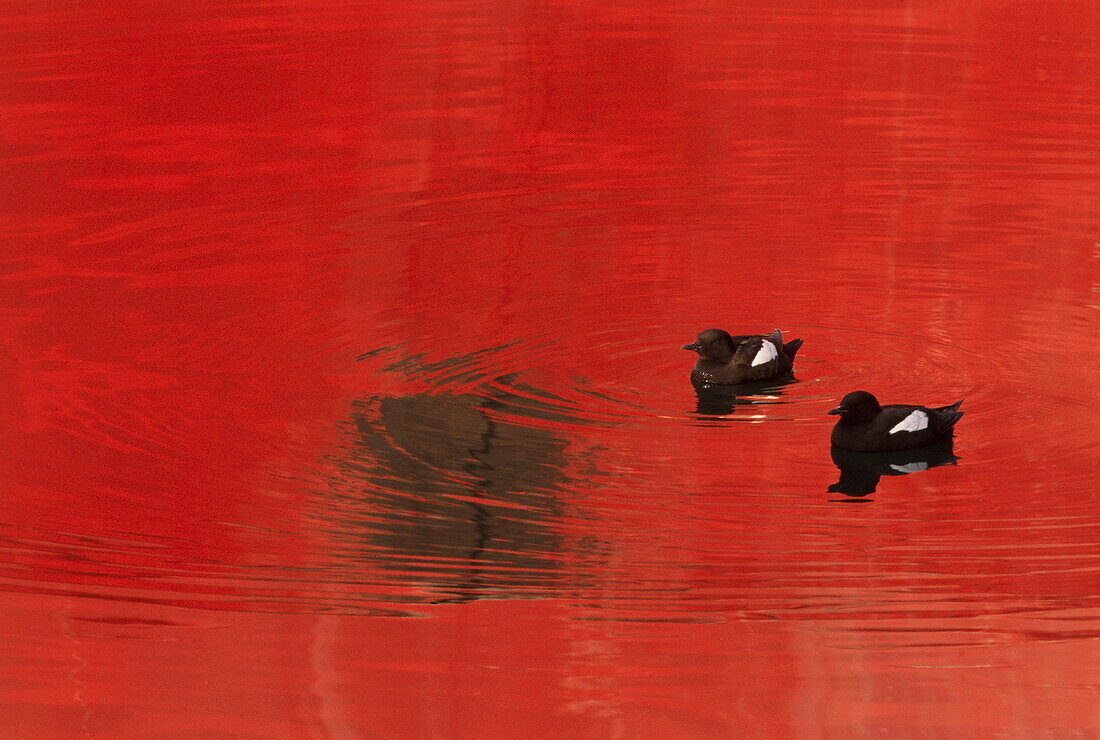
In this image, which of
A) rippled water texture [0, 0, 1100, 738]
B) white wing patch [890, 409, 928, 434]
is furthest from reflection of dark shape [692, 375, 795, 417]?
white wing patch [890, 409, 928, 434]

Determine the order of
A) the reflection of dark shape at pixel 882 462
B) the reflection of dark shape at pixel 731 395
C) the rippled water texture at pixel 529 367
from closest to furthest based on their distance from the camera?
the rippled water texture at pixel 529 367, the reflection of dark shape at pixel 882 462, the reflection of dark shape at pixel 731 395

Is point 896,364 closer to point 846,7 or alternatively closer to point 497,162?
point 497,162

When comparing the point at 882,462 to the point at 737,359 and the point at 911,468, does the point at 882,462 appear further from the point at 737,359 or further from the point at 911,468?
the point at 737,359

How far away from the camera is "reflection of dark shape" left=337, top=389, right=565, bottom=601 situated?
23.4 feet

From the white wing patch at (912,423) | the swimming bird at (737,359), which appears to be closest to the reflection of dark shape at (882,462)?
the white wing patch at (912,423)

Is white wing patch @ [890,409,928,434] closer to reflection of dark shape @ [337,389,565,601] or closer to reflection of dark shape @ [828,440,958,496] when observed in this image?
reflection of dark shape @ [828,440,958,496]

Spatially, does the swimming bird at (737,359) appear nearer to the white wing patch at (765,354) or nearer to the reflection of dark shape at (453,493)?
the white wing patch at (765,354)

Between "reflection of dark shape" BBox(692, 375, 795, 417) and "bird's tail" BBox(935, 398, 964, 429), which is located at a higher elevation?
"bird's tail" BBox(935, 398, 964, 429)

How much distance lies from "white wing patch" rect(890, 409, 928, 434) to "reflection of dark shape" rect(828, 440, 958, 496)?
0.13 meters

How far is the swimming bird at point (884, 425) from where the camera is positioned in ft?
27.9

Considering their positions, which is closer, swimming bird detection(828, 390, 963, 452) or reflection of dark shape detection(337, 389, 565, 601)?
reflection of dark shape detection(337, 389, 565, 601)

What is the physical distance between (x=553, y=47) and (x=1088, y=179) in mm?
6004

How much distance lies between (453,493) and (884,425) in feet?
7.39

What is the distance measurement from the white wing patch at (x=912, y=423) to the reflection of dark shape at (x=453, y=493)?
1.68m
